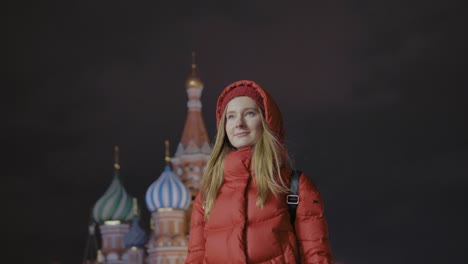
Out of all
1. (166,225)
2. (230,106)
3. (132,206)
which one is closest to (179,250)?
(166,225)

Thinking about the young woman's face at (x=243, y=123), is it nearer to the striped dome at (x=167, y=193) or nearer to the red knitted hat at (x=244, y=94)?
the red knitted hat at (x=244, y=94)

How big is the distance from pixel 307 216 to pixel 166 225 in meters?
17.2

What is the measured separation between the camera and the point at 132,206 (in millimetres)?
23031

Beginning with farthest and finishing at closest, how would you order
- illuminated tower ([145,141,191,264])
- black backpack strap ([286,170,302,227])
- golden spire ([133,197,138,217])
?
golden spire ([133,197,138,217])
illuminated tower ([145,141,191,264])
black backpack strap ([286,170,302,227])


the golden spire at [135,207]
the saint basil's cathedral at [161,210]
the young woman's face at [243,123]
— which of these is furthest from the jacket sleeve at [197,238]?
the golden spire at [135,207]

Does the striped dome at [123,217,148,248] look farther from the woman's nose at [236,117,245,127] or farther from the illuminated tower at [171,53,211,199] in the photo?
the woman's nose at [236,117,245,127]

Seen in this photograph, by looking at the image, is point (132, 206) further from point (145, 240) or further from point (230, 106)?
point (230, 106)

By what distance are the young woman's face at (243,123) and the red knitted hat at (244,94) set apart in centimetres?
1

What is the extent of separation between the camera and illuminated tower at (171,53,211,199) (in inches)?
821

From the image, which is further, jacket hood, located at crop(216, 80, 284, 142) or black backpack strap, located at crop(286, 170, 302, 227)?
jacket hood, located at crop(216, 80, 284, 142)

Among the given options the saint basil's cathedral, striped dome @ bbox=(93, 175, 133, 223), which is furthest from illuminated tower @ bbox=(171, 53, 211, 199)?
striped dome @ bbox=(93, 175, 133, 223)

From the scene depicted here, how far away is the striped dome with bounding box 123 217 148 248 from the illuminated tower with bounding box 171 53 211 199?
199cm

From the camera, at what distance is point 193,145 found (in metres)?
21.0

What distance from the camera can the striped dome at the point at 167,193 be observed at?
62.7ft
